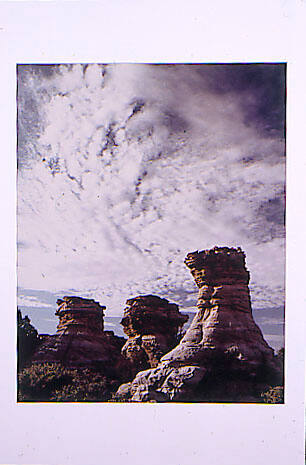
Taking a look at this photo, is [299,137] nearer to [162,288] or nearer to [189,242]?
[189,242]

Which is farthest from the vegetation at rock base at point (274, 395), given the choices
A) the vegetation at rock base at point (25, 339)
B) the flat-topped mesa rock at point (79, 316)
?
the vegetation at rock base at point (25, 339)

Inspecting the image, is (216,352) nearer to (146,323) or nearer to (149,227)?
(146,323)

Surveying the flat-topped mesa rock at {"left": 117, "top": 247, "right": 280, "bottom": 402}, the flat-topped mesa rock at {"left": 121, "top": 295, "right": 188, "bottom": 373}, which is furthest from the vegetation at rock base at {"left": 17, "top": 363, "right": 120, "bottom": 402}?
the flat-topped mesa rock at {"left": 121, "top": 295, "right": 188, "bottom": 373}

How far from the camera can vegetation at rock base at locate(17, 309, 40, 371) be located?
7.91 ft

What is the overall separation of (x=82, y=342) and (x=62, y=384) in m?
0.34

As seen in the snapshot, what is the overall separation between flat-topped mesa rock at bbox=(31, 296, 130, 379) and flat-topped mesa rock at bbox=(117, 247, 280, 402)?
0.23 m

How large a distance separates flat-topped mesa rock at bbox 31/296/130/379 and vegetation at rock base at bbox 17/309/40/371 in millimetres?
→ 57

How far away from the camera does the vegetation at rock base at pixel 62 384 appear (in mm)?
2406

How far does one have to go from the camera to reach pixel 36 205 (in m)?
2.46

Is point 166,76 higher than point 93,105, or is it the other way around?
point 166,76

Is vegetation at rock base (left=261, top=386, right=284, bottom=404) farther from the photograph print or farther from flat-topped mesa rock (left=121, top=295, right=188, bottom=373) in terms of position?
flat-topped mesa rock (left=121, top=295, right=188, bottom=373)

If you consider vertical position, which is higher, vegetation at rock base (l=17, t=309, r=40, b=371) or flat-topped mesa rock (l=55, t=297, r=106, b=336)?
flat-topped mesa rock (l=55, t=297, r=106, b=336)
